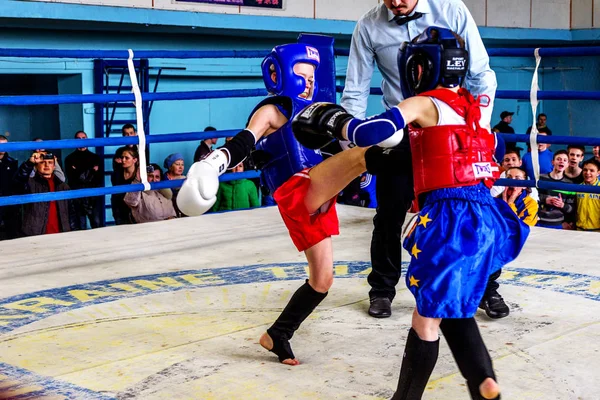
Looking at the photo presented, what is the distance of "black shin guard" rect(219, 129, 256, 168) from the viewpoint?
2799 millimetres

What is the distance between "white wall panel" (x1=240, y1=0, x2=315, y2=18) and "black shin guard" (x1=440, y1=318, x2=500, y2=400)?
8115mm

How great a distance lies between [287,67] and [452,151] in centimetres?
87

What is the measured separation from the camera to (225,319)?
373 cm

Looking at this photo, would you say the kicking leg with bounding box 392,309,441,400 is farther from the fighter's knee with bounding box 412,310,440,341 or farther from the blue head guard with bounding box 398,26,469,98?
the blue head guard with bounding box 398,26,469,98

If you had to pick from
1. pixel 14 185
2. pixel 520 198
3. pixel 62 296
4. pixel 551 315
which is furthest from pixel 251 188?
pixel 551 315

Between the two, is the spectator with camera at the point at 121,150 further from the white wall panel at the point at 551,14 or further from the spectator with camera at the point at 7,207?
the white wall panel at the point at 551,14

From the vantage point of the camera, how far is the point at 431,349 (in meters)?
2.52

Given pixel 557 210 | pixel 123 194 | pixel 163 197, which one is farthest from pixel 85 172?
pixel 557 210

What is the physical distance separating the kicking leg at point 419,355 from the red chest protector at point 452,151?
400 mm

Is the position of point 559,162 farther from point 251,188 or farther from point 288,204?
point 288,204

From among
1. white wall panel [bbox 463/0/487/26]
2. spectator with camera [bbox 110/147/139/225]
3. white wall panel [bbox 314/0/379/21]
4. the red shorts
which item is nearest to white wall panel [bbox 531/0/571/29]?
white wall panel [bbox 463/0/487/26]

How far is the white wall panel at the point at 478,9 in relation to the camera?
13.3 meters

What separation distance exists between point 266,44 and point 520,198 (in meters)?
5.94

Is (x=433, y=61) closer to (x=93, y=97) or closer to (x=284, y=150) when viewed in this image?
(x=284, y=150)
